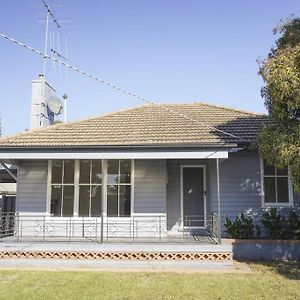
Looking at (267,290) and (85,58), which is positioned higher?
(85,58)

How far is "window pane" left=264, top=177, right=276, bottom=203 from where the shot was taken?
43.3 feet

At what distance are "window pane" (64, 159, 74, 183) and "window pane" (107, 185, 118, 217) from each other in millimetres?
1298

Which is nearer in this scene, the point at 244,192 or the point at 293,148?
the point at 293,148

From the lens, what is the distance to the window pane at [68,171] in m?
13.5

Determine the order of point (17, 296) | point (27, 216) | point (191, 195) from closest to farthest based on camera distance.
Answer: point (17, 296) < point (27, 216) < point (191, 195)

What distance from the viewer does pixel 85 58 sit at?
10430mm

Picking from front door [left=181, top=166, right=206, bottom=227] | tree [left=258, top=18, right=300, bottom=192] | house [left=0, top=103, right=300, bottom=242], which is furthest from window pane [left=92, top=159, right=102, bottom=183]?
tree [left=258, top=18, right=300, bottom=192]

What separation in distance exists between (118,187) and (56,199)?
6.94 ft

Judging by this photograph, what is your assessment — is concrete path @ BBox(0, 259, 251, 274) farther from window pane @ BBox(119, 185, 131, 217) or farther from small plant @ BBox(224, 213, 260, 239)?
window pane @ BBox(119, 185, 131, 217)

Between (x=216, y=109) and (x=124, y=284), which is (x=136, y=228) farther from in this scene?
(x=216, y=109)

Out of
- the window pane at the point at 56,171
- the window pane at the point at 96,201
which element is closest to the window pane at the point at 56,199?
the window pane at the point at 56,171

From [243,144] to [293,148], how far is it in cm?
390

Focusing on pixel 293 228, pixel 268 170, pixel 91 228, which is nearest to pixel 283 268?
pixel 293 228

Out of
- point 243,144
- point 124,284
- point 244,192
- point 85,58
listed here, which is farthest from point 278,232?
point 85,58
